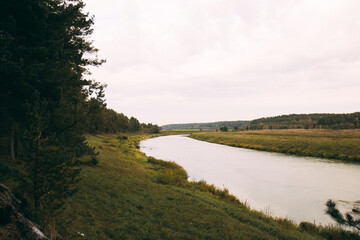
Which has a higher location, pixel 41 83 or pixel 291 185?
pixel 41 83

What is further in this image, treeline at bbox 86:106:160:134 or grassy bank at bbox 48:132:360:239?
treeline at bbox 86:106:160:134

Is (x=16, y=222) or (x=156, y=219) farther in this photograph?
(x=156, y=219)

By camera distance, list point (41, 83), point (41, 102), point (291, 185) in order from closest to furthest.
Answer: point (41, 102) → point (41, 83) → point (291, 185)

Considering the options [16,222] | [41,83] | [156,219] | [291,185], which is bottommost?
[291,185]

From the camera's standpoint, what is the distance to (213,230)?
29.0 ft

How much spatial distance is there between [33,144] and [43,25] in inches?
333

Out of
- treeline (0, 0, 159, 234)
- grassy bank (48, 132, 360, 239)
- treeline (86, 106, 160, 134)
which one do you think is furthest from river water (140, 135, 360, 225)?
treeline (86, 106, 160, 134)

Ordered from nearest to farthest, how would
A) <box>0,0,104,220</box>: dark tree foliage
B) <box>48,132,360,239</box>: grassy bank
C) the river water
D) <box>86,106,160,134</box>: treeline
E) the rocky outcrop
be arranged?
the rocky outcrop
<box>0,0,104,220</box>: dark tree foliage
<box>48,132,360,239</box>: grassy bank
the river water
<box>86,106,160,134</box>: treeline

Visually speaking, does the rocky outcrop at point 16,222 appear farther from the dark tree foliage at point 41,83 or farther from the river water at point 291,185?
the river water at point 291,185

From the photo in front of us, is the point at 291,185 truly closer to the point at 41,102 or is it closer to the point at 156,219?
the point at 156,219

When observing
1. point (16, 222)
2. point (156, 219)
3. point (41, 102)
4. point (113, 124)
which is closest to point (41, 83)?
point (41, 102)

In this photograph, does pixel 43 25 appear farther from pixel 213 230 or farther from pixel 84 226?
pixel 213 230

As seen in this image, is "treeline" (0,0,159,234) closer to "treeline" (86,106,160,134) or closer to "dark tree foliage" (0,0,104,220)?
"dark tree foliage" (0,0,104,220)

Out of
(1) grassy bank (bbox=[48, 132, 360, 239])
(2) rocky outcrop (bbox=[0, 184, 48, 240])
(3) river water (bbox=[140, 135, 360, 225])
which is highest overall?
(2) rocky outcrop (bbox=[0, 184, 48, 240])
